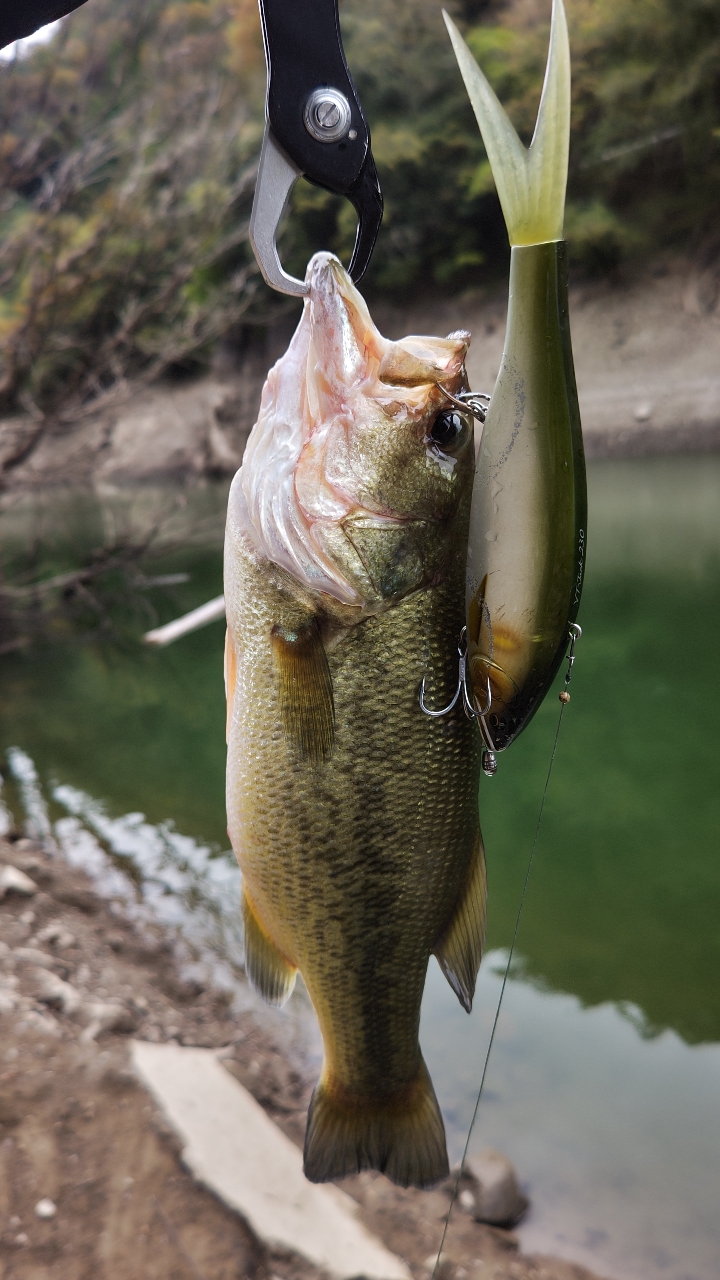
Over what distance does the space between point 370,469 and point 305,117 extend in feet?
1.40

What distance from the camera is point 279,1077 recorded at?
3.25 m

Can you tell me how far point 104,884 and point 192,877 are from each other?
496mm

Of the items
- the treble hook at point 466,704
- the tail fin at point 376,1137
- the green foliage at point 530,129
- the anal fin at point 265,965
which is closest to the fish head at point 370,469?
the treble hook at point 466,704

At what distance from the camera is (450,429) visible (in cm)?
120

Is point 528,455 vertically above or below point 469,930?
above

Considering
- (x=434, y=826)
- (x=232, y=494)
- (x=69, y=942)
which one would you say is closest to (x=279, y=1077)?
(x=69, y=942)

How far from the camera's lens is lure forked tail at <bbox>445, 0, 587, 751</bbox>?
2.66ft

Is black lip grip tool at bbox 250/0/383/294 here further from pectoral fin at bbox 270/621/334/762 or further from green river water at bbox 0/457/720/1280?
green river water at bbox 0/457/720/1280

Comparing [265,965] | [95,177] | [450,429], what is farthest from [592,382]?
[265,965]

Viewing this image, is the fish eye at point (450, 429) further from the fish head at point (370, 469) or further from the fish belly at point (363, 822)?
the fish belly at point (363, 822)

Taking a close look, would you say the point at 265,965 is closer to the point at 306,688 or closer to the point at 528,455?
the point at 306,688

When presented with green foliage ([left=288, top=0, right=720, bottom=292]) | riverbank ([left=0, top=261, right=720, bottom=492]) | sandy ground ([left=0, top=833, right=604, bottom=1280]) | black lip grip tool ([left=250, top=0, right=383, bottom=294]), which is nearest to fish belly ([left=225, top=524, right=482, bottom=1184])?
black lip grip tool ([left=250, top=0, right=383, bottom=294])

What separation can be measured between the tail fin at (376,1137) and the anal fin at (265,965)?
185 mm

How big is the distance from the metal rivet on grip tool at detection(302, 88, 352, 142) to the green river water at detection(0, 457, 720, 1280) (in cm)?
291
